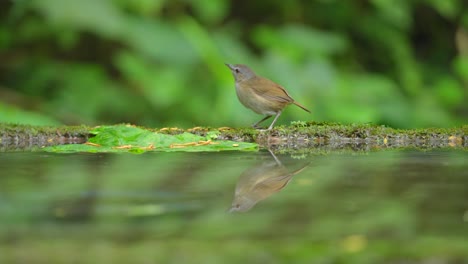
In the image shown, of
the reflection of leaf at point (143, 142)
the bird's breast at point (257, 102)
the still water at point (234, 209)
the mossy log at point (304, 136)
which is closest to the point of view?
the still water at point (234, 209)

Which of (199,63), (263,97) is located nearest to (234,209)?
Result: (263,97)

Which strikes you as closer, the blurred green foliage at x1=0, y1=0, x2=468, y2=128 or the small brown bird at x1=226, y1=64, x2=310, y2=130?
the small brown bird at x1=226, y1=64, x2=310, y2=130

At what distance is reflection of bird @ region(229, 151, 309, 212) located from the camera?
1.98m

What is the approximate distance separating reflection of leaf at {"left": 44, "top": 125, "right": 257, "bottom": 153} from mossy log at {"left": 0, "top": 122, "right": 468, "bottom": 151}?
9 centimetres

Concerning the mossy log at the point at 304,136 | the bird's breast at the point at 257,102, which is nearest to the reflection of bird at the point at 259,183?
the mossy log at the point at 304,136

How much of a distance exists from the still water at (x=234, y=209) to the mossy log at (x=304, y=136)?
1.06 feet

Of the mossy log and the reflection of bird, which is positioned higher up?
the mossy log

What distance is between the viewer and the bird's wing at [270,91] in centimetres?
369

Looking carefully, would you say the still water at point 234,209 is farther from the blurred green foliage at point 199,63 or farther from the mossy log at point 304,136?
the blurred green foliage at point 199,63

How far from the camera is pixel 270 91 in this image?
3727 millimetres

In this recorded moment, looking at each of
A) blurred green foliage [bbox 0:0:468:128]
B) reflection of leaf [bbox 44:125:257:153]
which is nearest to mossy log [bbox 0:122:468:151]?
reflection of leaf [bbox 44:125:257:153]

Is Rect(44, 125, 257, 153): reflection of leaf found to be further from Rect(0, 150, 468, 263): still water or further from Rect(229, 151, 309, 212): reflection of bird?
Rect(229, 151, 309, 212): reflection of bird

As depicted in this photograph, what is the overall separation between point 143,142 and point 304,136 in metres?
0.61

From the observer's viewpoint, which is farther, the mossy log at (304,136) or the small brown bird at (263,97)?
the small brown bird at (263,97)
